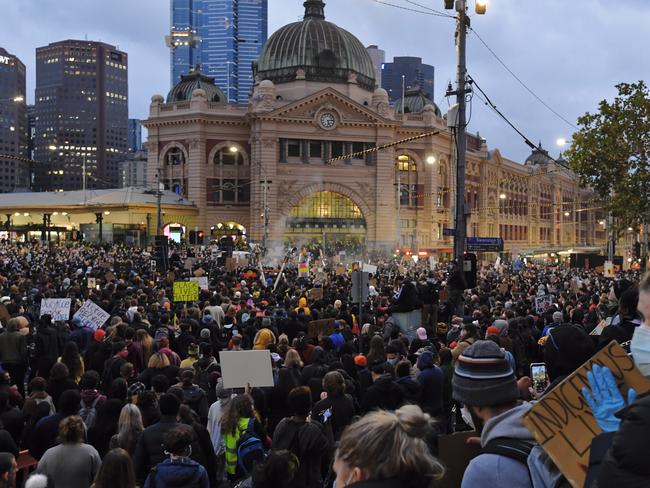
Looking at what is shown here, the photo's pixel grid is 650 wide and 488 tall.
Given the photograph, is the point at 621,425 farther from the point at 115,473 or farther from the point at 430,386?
the point at 430,386

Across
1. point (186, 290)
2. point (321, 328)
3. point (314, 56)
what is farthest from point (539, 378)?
point (314, 56)

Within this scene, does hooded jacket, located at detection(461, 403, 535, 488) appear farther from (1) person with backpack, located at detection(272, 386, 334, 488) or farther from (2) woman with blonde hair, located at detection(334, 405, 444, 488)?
(1) person with backpack, located at detection(272, 386, 334, 488)

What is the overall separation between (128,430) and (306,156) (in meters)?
61.9

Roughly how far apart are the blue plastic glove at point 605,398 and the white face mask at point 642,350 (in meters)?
0.19

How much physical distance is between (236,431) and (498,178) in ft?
285

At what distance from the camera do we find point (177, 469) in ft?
18.7

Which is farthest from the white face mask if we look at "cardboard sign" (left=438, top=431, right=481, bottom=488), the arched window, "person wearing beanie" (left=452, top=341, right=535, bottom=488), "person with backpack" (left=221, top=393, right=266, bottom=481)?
the arched window

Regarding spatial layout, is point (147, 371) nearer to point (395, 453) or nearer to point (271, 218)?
point (395, 453)

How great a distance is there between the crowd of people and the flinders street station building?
4809 cm

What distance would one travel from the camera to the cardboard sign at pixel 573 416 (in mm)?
2977

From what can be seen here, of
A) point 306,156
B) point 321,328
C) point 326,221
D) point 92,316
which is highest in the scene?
point 306,156

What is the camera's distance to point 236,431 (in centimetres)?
707

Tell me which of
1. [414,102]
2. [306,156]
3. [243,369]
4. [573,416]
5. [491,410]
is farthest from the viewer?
[414,102]

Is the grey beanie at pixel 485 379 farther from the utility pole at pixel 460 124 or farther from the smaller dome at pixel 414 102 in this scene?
the smaller dome at pixel 414 102
